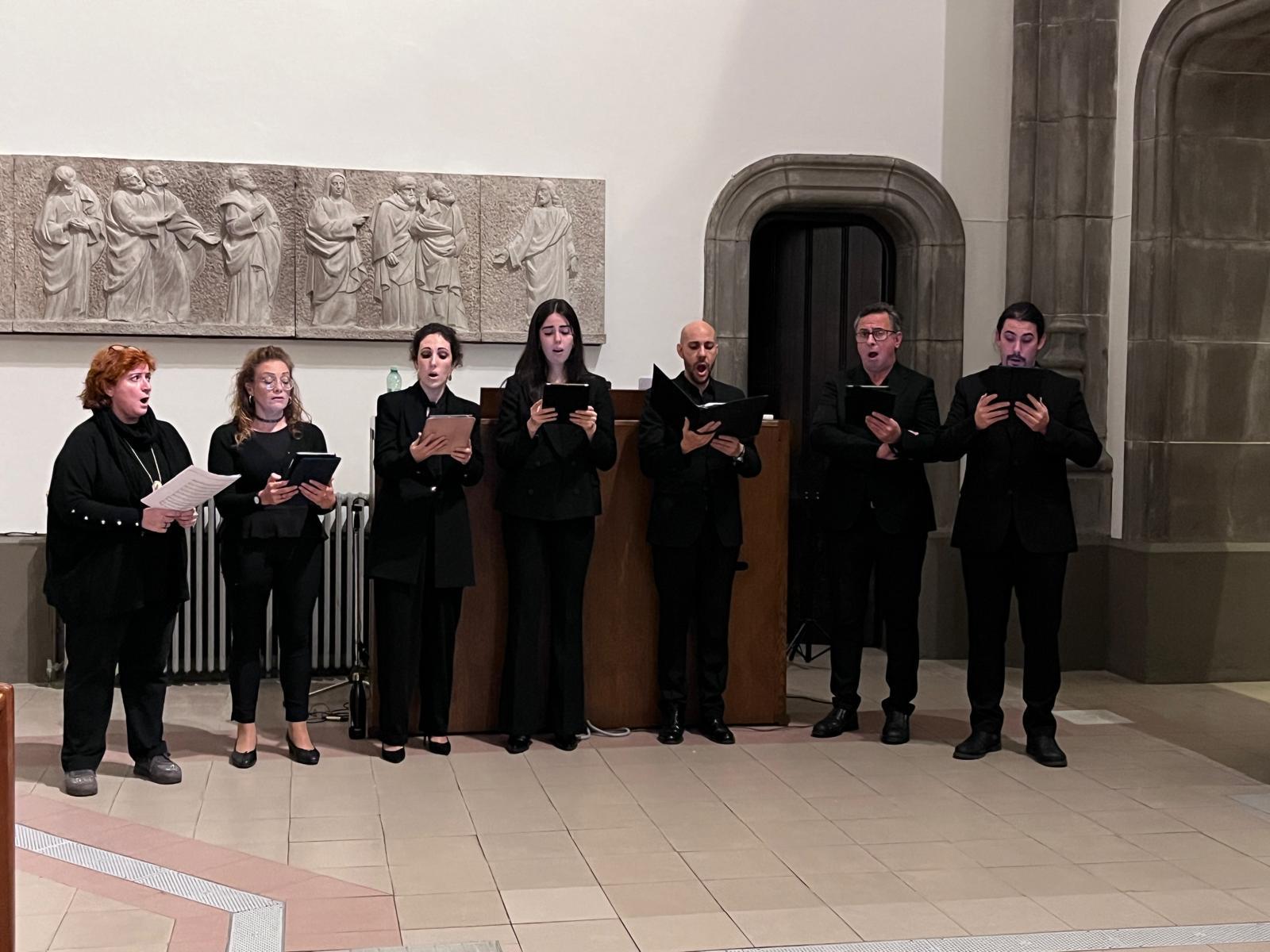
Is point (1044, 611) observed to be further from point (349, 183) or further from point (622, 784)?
point (349, 183)

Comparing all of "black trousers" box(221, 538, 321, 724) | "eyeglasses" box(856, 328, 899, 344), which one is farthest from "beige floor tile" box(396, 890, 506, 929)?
"eyeglasses" box(856, 328, 899, 344)

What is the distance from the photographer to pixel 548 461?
6.18 metres

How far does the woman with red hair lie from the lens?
550cm

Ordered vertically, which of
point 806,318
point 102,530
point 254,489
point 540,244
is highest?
point 540,244

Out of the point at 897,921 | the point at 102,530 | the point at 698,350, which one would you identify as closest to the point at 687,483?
the point at 698,350

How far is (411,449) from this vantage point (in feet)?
19.5

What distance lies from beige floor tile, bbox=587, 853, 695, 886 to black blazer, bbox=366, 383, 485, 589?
1.65 metres

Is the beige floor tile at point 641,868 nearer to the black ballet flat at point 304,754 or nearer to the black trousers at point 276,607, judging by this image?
the black ballet flat at point 304,754

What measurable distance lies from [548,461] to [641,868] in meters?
2.00

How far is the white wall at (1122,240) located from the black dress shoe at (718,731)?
9.81 ft

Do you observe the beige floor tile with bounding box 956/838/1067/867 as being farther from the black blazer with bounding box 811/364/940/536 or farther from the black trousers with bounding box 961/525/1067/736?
the black blazer with bounding box 811/364/940/536

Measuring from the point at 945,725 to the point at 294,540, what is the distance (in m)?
3.09

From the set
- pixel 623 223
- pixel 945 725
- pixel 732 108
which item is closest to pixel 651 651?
pixel 945 725

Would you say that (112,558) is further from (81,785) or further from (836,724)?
(836,724)
